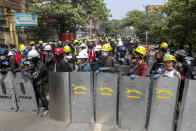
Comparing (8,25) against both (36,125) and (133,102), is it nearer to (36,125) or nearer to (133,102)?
(36,125)

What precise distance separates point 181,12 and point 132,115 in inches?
Result: 251

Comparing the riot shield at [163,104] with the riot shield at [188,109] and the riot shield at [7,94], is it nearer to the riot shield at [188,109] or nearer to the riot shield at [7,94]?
the riot shield at [188,109]

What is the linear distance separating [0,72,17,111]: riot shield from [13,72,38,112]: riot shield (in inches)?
5.1

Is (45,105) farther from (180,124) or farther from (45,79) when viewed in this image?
(180,124)

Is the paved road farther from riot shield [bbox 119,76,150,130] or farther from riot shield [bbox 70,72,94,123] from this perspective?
riot shield [bbox 119,76,150,130]

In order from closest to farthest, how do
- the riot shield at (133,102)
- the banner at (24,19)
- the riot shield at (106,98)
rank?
the riot shield at (133,102), the riot shield at (106,98), the banner at (24,19)

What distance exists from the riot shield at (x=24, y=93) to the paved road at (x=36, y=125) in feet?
0.68

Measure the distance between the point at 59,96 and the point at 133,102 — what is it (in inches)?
65.6

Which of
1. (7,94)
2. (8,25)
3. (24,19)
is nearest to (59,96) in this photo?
(7,94)

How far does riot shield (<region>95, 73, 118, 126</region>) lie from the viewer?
3.05m

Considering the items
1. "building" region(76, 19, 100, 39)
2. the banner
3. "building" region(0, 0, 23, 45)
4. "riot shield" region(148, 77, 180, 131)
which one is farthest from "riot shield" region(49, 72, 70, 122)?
"building" region(76, 19, 100, 39)

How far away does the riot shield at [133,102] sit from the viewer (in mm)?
2852

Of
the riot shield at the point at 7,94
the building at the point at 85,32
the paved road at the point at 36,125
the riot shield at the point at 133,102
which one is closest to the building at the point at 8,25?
the building at the point at 85,32

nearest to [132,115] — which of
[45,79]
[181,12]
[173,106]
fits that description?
[173,106]
